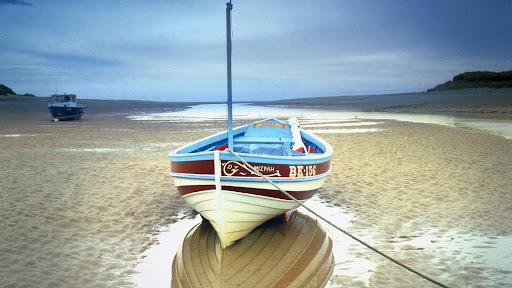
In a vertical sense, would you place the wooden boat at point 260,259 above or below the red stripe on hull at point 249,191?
below

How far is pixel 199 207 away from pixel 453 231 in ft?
15.6

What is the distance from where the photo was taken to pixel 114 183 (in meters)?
10.3

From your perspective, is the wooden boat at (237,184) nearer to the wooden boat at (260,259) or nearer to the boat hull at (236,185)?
the boat hull at (236,185)

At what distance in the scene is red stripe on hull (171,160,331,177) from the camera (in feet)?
19.1

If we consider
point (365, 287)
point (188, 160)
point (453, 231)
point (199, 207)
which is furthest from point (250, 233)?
point (453, 231)

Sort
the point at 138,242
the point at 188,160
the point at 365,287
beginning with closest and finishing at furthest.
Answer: the point at 365,287 < the point at 188,160 < the point at 138,242

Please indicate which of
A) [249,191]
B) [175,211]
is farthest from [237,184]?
[175,211]

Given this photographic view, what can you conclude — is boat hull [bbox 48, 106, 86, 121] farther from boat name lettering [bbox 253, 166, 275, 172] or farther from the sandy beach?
boat name lettering [bbox 253, 166, 275, 172]

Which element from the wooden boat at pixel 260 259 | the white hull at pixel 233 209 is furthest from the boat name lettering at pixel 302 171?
the wooden boat at pixel 260 259

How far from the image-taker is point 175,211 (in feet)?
27.9

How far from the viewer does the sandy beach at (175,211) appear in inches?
217

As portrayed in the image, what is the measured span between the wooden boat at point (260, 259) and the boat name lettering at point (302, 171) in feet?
4.05

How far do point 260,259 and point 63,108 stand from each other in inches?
1382

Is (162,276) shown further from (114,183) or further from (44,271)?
(114,183)
